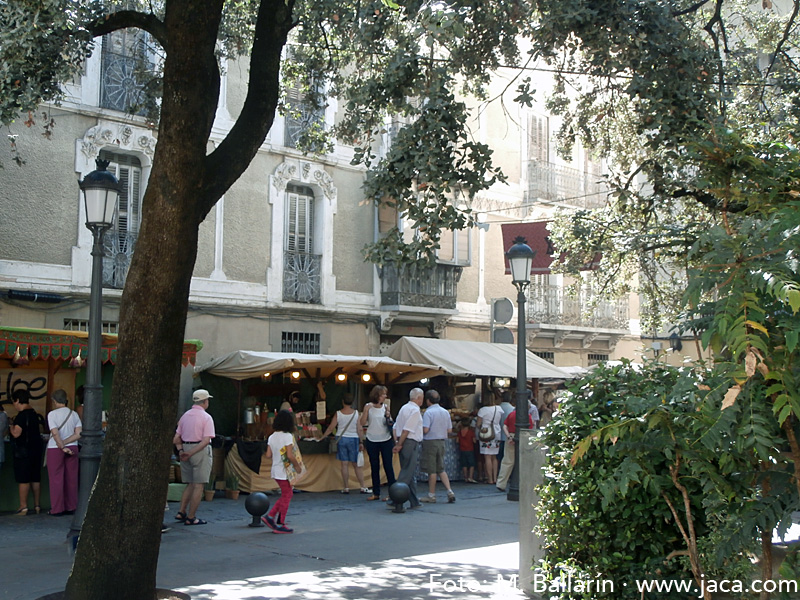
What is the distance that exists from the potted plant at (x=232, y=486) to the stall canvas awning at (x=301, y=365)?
67.0 inches

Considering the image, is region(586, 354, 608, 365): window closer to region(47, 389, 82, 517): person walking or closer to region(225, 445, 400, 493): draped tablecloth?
region(225, 445, 400, 493): draped tablecloth

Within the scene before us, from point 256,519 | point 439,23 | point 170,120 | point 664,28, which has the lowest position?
point 256,519

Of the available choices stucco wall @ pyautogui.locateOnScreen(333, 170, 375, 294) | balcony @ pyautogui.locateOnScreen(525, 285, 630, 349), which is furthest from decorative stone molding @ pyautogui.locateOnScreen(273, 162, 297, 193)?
balcony @ pyautogui.locateOnScreen(525, 285, 630, 349)

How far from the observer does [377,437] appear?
47.8 feet

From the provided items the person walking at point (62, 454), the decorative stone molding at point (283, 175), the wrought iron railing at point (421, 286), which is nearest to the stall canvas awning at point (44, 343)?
the person walking at point (62, 454)

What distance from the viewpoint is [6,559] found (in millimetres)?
8961

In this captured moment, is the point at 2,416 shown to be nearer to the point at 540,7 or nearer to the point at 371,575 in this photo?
the point at 371,575

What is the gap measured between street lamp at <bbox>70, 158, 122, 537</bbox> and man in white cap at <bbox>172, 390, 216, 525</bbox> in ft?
5.97

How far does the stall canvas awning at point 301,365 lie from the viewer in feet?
48.9

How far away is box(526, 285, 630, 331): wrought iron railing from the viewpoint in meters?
25.4

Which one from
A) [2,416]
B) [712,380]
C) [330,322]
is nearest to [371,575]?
[712,380]

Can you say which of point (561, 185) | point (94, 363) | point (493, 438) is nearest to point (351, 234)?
point (493, 438)

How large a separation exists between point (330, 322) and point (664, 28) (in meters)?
11.9

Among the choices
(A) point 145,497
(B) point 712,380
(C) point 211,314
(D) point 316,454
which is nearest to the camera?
(B) point 712,380
